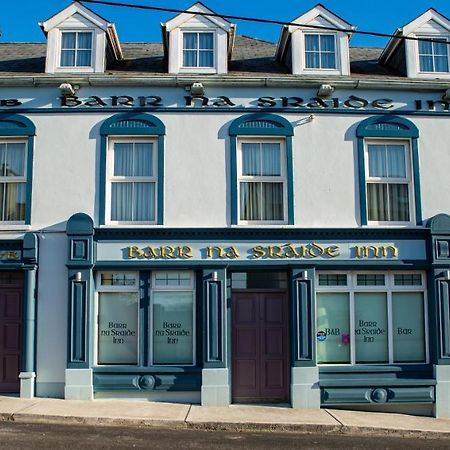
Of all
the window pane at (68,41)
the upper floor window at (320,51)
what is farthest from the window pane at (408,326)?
the window pane at (68,41)

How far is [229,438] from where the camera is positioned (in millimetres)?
9883

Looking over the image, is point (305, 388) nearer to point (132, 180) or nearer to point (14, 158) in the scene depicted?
point (132, 180)

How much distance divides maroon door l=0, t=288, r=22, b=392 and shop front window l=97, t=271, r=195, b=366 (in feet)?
5.43

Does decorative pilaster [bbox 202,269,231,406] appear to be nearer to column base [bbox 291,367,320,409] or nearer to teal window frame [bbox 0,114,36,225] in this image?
column base [bbox 291,367,320,409]

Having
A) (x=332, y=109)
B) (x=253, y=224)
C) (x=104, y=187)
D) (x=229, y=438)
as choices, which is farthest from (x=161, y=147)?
(x=229, y=438)

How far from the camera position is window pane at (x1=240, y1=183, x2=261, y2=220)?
42.9 feet

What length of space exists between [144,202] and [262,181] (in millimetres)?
2456

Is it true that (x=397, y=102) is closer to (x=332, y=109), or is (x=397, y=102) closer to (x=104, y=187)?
(x=332, y=109)

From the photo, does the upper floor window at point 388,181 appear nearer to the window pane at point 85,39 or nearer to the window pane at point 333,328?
the window pane at point 333,328

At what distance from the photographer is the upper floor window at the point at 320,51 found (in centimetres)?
1384

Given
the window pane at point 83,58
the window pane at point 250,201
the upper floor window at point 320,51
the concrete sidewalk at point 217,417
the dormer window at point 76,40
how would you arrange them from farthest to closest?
the upper floor window at point 320,51
the window pane at point 83,58
the dormer window at point 76,40
the window pane at point 250,201
the concrete sidewalk at point 217,417

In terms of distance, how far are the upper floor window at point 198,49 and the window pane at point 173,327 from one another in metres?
4.92

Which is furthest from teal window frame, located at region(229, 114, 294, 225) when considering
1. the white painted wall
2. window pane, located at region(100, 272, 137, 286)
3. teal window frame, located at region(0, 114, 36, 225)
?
teal window frame, located at region(0, 114, 36, 225)

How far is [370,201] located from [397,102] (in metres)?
2.18
